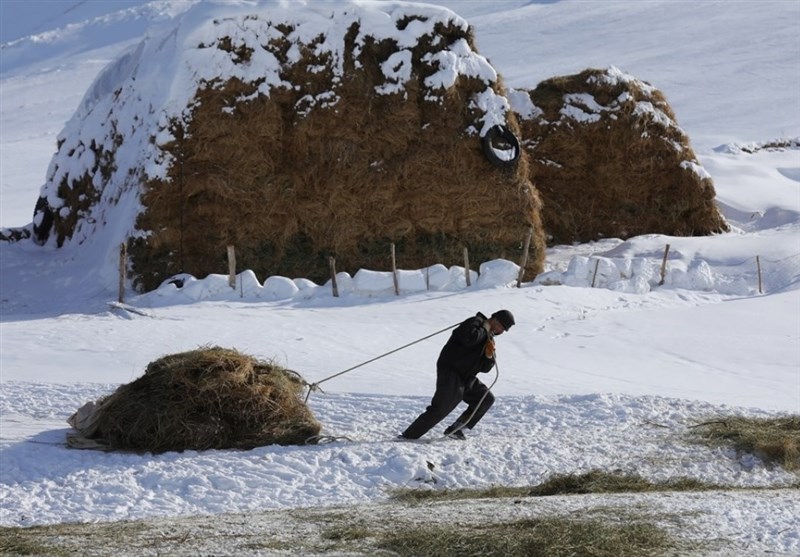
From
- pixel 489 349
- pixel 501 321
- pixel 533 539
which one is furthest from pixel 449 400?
pixel 533 539

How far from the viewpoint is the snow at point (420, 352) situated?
11.3 metres

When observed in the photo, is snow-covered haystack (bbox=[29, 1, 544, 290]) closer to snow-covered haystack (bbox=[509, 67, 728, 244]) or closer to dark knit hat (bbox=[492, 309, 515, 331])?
snow-covered haystack (bbox=[509, 67, 728, 244])

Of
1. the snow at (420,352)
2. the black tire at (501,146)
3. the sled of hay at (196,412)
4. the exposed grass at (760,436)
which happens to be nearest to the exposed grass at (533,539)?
the snow at (420,352)

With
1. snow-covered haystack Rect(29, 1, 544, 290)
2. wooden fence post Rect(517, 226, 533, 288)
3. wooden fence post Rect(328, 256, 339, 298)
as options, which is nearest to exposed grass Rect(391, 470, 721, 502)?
wooden fence post Rect(328, 256, 339, 298)

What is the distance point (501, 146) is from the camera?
994 inches

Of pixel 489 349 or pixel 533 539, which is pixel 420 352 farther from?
pixel 533 539

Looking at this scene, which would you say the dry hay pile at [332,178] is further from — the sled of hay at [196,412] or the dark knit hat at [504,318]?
the dark knit hat at [504,318]

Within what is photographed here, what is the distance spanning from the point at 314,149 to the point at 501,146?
3805 mm

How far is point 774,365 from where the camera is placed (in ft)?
59.4

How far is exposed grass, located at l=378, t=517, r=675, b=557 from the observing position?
8.16 meters

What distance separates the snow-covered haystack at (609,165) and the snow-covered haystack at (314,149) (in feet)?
16.3

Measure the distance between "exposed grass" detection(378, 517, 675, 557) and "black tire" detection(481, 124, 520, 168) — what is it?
54.3 feet

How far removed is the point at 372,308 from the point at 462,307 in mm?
1577

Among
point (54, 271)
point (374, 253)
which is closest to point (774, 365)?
point (374, 253)
